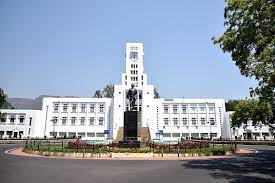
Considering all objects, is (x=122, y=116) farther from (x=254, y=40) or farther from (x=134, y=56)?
(x=254, y=40)

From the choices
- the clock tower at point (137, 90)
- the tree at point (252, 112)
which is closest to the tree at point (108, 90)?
the clock tower at point (137, 90)

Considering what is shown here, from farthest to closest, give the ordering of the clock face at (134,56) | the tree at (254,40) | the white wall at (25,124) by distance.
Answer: the clock face at (134,56) → the white wall at (25,124) → the tree at (254,40)

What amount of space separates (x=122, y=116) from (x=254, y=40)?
6457 cm

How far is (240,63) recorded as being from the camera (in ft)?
53.6

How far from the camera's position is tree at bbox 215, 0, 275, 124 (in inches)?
560

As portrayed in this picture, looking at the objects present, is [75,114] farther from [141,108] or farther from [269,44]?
[269,44]

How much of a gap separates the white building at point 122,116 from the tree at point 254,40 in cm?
6156

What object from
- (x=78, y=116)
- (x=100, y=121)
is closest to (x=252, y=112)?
(x=100, y=121)

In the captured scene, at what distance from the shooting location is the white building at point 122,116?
256ft

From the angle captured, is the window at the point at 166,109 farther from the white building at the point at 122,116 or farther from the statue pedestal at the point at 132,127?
the statue pedestal at the point at 132,127

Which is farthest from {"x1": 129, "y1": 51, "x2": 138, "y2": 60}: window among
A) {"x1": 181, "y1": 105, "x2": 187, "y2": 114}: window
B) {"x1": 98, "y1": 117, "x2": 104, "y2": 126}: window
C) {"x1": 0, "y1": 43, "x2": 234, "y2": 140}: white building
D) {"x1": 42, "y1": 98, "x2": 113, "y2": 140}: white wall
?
{"x1": 98, "y1": 117, "x2": 104, "y2": 126}: window

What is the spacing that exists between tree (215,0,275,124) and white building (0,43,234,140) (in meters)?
61.6

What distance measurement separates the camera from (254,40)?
14867mm

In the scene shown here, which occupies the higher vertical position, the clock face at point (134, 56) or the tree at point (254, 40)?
the clock face at point (134, 56)
